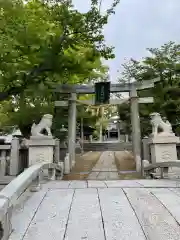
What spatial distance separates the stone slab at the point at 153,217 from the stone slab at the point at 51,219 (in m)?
0.87

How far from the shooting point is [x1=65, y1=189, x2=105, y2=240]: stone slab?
6.88 ft

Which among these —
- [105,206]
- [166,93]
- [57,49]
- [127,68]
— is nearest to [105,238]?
[105,206]

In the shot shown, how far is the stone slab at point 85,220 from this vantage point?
6.88 feet

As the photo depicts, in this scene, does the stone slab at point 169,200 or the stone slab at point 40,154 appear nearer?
the stone slab at point 169,200

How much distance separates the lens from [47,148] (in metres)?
7.56

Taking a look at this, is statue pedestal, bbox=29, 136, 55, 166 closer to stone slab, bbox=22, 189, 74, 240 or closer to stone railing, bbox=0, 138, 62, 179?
stone railing, bbox=0, 138, 62, 179

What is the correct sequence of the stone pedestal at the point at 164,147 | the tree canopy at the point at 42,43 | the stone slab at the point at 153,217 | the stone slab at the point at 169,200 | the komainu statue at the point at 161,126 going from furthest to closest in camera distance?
the komainu statue at the point at 161,126 → the stone pedestal at the point at 164,147 → the tree canopy at the point at 42,43 → the stone slab at the point at 169,200 → the stone slab at the point at 153,217

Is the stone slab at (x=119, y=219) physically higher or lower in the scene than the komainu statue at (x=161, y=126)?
lower

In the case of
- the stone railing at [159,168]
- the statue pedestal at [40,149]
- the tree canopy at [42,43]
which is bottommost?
the stone railing at [159,168]

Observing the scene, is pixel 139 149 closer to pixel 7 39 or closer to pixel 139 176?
pixel 139 176

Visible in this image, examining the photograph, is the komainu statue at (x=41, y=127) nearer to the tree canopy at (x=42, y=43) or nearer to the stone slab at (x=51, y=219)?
the tree canopy at (x=42, y=43)

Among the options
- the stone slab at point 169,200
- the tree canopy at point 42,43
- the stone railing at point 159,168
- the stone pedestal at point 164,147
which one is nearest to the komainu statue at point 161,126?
the stone pedestal at point 164,147

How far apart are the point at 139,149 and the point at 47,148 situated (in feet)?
14.3

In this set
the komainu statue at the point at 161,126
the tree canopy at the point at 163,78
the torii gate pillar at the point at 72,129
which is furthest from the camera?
the tree canopy at the point at 163,78
